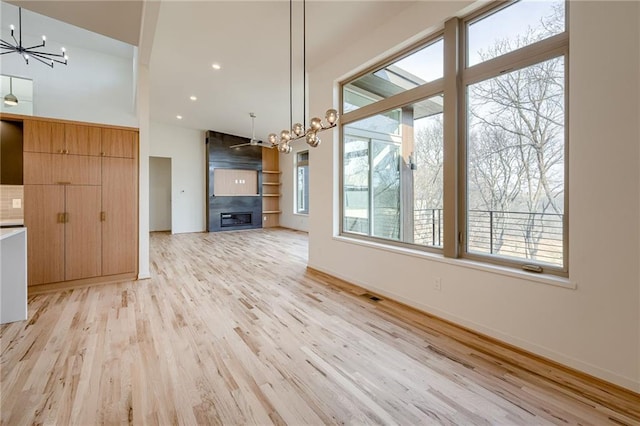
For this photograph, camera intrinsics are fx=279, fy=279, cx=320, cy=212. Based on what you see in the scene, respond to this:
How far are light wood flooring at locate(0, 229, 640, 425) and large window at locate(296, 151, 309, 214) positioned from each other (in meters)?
7.13

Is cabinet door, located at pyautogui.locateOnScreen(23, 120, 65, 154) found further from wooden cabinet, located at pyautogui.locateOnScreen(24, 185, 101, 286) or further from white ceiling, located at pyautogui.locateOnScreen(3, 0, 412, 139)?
white ceiling, located at pyautogui.locateOnScreen(3, 0, 412, 139)

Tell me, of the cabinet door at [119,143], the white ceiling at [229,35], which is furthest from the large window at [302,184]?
the cabinet door at [119,143]

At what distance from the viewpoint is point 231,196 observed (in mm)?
10062

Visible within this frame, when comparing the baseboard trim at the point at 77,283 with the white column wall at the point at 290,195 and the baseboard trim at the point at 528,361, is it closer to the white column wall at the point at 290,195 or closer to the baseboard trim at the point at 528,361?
the baseboard trim at the point at 528,361

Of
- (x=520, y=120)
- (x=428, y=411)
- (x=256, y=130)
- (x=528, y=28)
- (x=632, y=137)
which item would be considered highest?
(x=256, y=130)

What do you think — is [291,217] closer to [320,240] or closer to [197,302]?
[320,240]

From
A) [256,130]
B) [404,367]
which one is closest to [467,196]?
[404,367]

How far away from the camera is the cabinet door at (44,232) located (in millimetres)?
3623

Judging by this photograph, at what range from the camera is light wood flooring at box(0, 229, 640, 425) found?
1657mm

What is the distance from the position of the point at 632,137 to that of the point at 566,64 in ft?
2.46

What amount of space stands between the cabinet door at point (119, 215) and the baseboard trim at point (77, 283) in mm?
84

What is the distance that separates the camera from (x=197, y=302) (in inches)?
A: 133

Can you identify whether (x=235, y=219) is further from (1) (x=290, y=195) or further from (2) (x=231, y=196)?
(1) (x=290, y=195)

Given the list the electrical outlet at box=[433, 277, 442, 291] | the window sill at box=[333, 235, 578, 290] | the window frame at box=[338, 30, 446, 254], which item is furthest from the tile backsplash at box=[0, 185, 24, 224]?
the electrical outlet at box=[433, 277, 442, 291]
